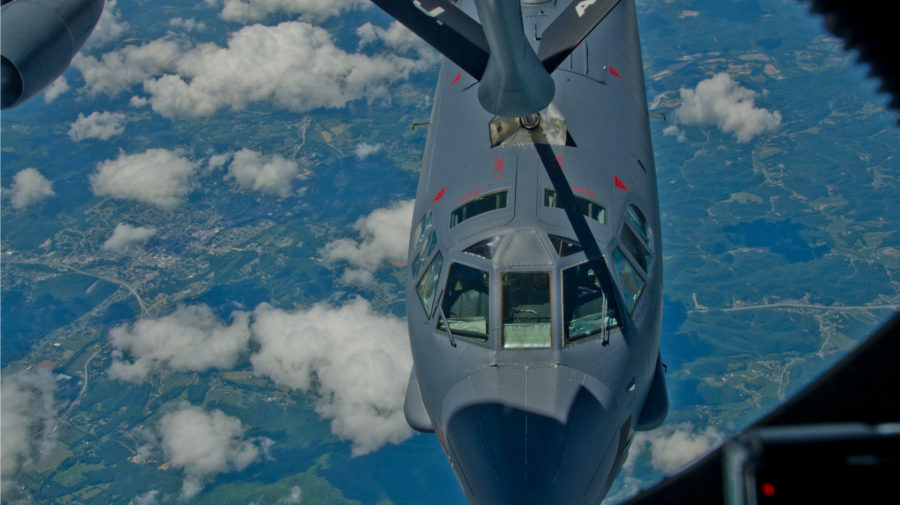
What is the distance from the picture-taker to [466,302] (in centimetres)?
1040

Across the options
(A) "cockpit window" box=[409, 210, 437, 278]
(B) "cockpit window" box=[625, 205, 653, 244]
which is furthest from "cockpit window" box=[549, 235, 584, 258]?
(A) "cockpit window" box=[409, 210, 437, 278]

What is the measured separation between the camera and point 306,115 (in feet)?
567

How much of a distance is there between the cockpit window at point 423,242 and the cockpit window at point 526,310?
2.06 meters

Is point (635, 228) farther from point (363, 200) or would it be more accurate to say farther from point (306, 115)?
point (306, 115)

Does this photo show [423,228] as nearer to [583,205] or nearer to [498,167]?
[498,167]

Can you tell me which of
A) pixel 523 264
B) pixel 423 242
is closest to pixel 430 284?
pixel 423 242

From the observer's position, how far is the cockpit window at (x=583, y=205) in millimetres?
10719

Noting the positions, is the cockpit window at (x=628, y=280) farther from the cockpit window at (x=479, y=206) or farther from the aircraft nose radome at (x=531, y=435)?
the cockpit window at (x=479, y=206)

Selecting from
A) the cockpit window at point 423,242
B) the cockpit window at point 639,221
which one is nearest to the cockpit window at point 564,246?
the cockpit window at point 639,221

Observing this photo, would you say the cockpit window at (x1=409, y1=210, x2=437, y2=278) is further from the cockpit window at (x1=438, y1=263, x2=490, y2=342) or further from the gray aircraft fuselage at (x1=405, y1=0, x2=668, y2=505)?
the cockpit window at (x1=438, y1=263, x2=490, y2=342)

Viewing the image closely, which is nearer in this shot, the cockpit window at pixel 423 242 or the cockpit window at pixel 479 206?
the cockpit window at pixel 479 206

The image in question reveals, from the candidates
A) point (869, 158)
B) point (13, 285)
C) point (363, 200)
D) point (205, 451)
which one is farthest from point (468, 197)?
point (13, 285)

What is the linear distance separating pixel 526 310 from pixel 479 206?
235 centimetres

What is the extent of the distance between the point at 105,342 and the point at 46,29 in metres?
136
